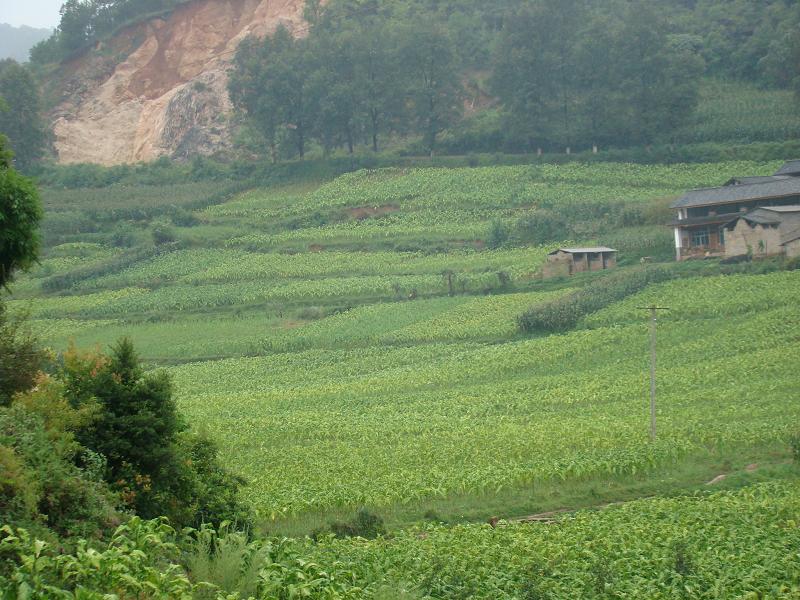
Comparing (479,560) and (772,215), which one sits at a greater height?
(772,215)

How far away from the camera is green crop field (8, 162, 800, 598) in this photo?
58.9 feet

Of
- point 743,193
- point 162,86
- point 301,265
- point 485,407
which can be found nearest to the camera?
point 485,407

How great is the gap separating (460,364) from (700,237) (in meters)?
17.5

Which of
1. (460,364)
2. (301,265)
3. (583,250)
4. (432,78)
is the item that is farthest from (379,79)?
(460,364)

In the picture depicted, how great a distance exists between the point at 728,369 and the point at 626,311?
357 inches

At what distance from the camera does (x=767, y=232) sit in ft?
166

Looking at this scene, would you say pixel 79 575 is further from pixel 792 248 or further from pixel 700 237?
pixel 700 237

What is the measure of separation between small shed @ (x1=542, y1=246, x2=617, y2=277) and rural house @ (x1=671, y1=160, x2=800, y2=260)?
3515mm

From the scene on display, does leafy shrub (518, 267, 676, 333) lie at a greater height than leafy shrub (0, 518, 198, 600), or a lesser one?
lesser

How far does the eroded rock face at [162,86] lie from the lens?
305 ft

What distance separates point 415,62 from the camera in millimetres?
79812

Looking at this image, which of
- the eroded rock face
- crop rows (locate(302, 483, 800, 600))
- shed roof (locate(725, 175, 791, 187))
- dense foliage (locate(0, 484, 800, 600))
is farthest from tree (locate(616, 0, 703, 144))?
crop rows (locate(302, 483, 800, 600))

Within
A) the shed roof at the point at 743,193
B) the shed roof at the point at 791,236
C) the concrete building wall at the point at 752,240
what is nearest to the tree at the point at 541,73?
the shed roof at the point at 743,193

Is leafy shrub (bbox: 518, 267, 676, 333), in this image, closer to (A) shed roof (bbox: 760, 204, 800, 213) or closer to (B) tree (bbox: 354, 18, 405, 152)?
(A) shed roof (bbox: 760, 204, 800, 213)
